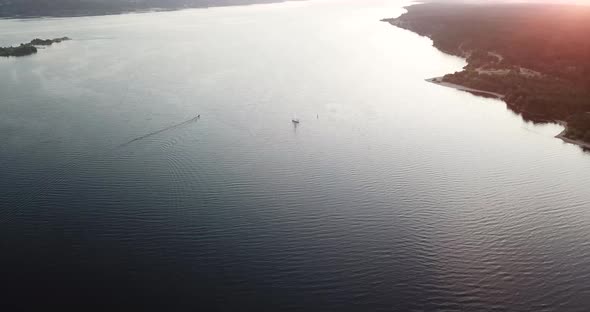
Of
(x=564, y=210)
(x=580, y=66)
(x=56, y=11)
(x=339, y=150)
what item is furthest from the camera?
(x=56, y=11)

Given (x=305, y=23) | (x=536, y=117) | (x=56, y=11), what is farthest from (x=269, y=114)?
(x=56, y=11)

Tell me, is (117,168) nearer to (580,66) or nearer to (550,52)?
(580,66)

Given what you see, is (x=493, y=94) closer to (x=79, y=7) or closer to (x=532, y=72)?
(x=532, y=72)

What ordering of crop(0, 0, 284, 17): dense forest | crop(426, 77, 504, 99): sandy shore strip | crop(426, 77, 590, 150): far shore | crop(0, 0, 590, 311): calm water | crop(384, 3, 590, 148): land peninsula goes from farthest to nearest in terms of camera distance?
crop(0, 0, 284, 17): dense forest → crop(426, 77, 504, 99): sandy shore strip → crop(384, 3, 590, 148): land peninsula → crop(426, 77, 590, 150): far shore → crop(0, 0, 590, 311): calm water

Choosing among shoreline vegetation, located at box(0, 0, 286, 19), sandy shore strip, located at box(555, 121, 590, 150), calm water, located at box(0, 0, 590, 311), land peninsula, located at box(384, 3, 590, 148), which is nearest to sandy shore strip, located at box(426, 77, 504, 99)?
land peninsula, located at box(384, 3, 590, 148)

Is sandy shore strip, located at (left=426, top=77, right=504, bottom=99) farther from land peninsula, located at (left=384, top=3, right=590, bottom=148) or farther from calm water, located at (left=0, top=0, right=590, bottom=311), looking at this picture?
calm water, located at (left=0, top=0, right=590, bottom=311)

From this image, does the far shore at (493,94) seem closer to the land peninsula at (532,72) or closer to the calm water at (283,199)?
the land peninsula at (532,72)

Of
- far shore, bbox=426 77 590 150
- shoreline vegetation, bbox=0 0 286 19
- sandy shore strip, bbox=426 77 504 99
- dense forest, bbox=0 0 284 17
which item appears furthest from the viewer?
dense forest, bbox=0 0 284 17

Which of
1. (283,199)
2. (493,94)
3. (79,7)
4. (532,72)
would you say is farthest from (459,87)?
(79,7)
